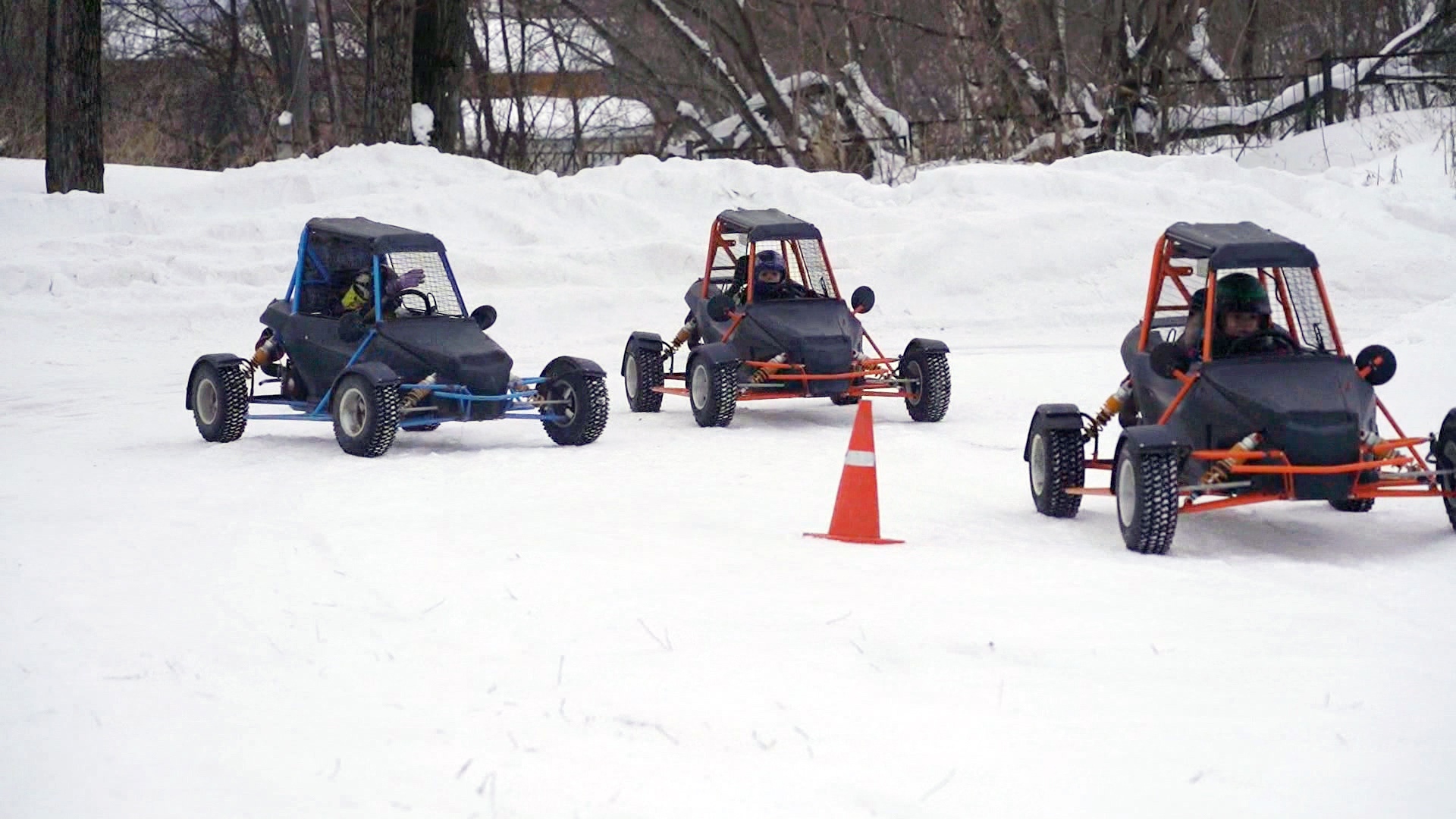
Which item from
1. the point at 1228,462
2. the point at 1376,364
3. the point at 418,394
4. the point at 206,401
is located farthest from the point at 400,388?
the point at 1376,364

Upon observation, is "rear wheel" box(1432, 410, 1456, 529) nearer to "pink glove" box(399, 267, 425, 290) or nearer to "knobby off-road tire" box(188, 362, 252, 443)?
"pink glove" box(399, 267, 425, 290)

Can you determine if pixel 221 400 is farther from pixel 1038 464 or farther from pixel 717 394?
pixel 1038 464

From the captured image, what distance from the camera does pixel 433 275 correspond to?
41.4ft

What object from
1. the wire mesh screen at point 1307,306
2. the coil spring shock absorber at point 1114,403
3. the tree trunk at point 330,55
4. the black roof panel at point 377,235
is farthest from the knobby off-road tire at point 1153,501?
the tree trunk at point 330,55

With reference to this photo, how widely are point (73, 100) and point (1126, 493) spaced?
68.5ft

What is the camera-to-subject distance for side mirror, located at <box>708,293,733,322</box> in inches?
543

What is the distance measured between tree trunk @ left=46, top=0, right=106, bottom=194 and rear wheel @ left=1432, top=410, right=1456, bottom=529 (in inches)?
827

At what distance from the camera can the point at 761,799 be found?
482 centimetres

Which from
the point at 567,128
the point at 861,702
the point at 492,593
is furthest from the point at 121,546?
the point at 567,128

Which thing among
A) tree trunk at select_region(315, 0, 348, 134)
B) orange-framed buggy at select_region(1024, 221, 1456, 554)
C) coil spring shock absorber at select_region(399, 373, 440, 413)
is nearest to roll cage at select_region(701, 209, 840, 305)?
coil spring shock absorber at select_region(399, 373, 440, 413)

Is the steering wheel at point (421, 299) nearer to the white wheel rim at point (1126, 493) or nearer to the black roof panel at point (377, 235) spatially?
the black roof panel at point (377, 235)

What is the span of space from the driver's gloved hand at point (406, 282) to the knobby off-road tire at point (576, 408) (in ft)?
3.59

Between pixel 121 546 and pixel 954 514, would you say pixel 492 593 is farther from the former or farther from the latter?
pixel 954 514

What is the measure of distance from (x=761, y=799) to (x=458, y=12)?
87.9ft
